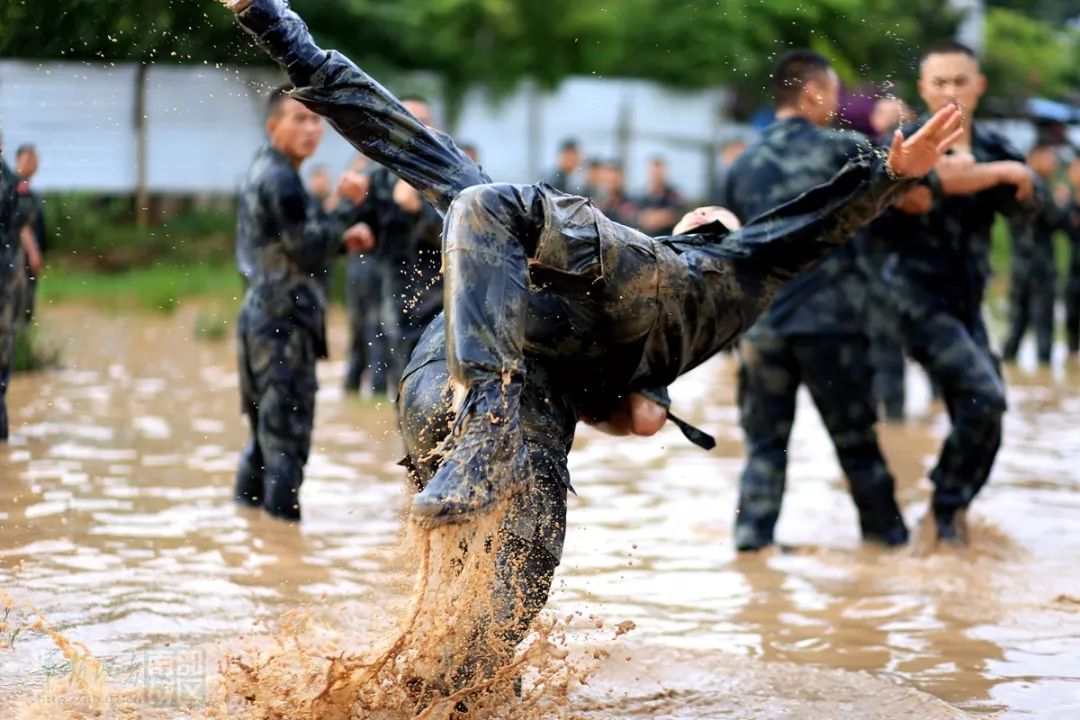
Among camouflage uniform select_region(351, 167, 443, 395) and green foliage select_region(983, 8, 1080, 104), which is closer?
camouflage uniform select_region(351, 167, 443, 395)

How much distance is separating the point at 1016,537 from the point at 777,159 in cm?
223

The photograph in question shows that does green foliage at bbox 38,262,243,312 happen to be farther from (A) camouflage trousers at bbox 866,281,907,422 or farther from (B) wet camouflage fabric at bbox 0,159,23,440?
(A) camouflage trousers at bbox 866,281,907,422

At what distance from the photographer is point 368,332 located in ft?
40.8

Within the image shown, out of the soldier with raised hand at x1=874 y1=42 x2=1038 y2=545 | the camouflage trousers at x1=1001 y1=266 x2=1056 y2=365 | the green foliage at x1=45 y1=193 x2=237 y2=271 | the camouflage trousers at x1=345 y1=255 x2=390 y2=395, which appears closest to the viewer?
the soldier with raised hand at x1=874 y1=42 x2=1038 y2=545

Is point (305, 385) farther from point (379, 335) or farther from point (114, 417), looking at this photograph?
point (379, 335)

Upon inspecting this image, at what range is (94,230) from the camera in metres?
13.8

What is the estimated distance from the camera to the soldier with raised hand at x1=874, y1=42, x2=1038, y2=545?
281 inches

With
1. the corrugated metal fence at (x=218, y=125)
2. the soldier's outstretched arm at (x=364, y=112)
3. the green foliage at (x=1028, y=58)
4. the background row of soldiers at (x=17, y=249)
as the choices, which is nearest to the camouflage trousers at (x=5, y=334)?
the background row of soldiers at (x=17, y=249)

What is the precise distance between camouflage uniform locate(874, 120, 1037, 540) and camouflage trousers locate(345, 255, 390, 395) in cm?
540

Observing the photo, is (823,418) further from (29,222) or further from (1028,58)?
(1028,58)

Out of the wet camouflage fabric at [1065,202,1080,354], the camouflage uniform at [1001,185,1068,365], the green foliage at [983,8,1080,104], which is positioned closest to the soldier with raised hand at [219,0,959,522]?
the camouflage uniform at [1001,185,1068,365]

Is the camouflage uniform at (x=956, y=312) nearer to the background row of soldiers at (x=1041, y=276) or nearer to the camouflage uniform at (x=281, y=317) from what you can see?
the camouflage uniform at (x=281, y=317)

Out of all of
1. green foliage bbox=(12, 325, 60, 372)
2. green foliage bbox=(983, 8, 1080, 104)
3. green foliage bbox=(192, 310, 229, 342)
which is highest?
green foliage bbox=(983, 8, 1080, 104)

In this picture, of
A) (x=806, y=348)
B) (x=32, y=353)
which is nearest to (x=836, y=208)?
(x=806, y=348)
